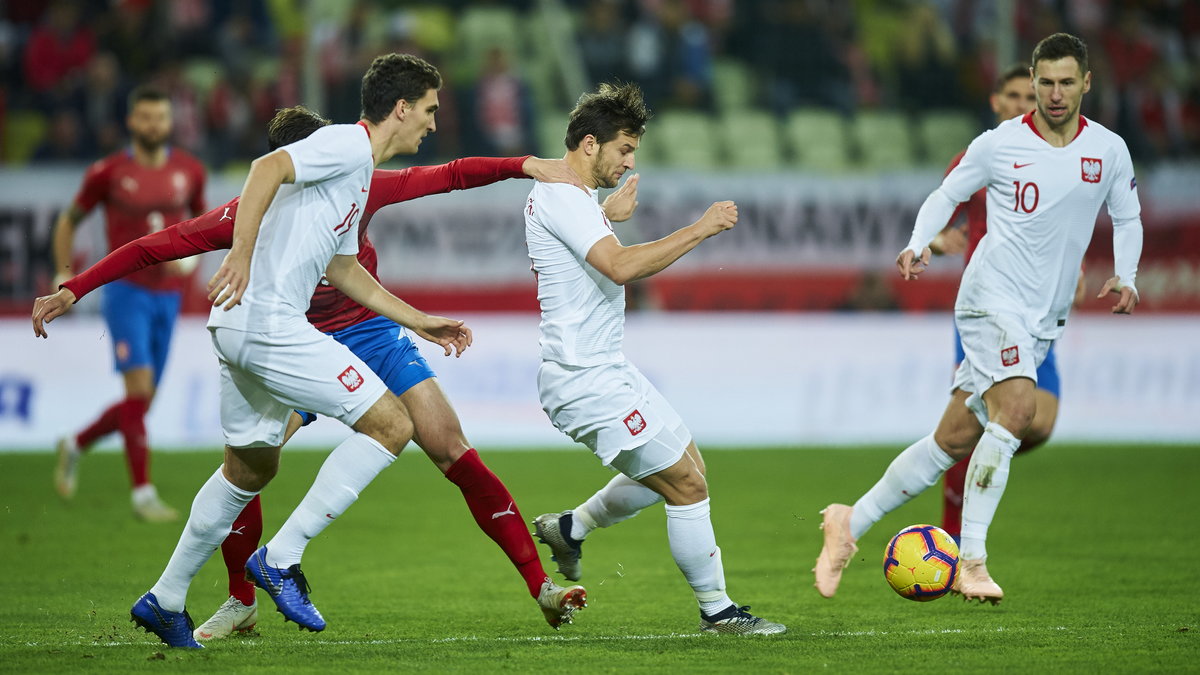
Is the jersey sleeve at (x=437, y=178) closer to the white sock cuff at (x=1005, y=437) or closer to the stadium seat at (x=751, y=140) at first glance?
the white sock cuff at (x=1005, y=437)

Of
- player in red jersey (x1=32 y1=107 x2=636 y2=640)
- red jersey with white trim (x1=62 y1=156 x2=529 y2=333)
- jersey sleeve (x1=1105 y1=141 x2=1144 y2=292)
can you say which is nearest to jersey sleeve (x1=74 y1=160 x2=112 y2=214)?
red jersey with white trim (x1=62 y1=156 x2=529 y2=333)

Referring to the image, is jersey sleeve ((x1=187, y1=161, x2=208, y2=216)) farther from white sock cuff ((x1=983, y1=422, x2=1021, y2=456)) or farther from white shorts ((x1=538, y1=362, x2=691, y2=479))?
white sock cuff ((x1=983, y1=422, x2=1021, y2=456))

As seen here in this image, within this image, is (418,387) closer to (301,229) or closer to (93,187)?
(301,229)

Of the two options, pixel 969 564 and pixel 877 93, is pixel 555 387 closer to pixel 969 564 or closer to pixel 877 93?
pixel 969 564

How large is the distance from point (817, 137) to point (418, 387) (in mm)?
12376

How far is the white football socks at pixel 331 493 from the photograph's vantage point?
18.0 ft

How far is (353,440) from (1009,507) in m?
5.91

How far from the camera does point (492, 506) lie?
6.01 meters

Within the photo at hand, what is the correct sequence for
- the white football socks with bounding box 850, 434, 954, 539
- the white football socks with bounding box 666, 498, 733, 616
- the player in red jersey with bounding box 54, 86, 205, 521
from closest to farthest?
1. the white football socks with bounding box 666, 498, 733, 616
2. the white football socks with bounding box 850, 434, 954, 539
3. the player in red jersey with bounding box 54, 86, 205, 521

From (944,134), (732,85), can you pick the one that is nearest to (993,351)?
(944,134)

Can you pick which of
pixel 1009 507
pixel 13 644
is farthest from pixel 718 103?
pixel 13 644

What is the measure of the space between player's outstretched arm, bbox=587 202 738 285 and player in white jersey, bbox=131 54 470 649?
635 millimetres

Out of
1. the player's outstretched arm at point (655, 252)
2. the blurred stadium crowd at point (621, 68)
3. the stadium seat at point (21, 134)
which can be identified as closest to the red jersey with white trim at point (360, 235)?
Answer: the player's outstretched arm at point (655, 252)

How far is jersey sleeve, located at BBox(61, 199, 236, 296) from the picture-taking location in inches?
216
